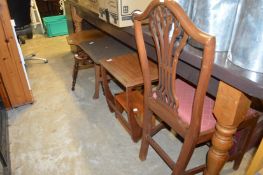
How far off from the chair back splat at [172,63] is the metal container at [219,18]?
0.35ft

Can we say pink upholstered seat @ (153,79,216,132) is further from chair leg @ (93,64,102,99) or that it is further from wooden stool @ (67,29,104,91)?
wooden stool @ (67,29,104,91)

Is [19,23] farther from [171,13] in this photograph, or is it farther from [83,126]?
[171,13]

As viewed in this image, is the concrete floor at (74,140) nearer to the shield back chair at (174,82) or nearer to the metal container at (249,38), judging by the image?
the shield back chair at (174,82)

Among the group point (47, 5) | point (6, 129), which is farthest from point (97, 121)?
point (47, 5)

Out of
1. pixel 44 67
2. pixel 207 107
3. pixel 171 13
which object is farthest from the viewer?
pixel 44 67

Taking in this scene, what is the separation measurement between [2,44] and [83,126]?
955mm

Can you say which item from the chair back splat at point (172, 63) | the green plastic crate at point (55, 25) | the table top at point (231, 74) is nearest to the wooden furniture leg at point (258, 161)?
the chair back splat at point (172, 63)

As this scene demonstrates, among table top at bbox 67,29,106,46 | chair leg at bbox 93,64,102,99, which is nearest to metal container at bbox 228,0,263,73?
chair leg at bbox 93,64,102,99

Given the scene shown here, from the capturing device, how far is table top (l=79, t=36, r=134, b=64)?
5.96 ft

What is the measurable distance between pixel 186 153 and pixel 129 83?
0.55 metres

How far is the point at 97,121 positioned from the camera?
1863 mm

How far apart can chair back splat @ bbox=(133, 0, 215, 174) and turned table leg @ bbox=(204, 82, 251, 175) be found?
0.07 meters

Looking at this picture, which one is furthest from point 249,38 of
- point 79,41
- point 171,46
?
point 79,41

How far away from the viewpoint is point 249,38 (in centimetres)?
73
